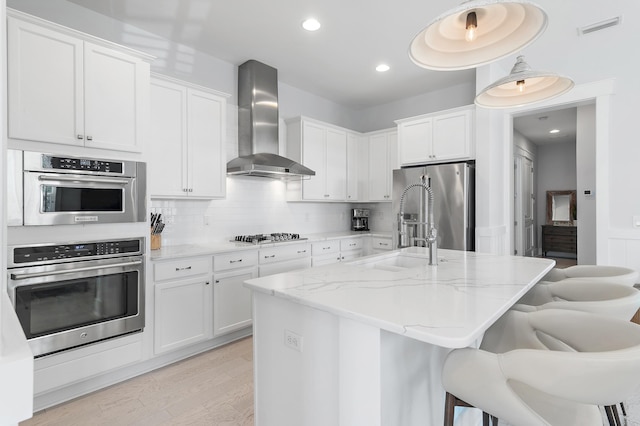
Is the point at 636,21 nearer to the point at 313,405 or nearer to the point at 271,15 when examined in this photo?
the point at 271,15

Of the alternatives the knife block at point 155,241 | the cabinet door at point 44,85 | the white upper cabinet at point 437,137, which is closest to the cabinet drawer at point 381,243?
the white upper cabinet at point 437,137

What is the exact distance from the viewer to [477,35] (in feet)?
5.09

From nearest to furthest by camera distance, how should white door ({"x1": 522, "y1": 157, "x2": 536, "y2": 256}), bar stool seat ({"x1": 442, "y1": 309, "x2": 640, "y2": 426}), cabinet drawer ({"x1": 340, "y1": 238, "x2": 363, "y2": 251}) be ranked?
bar stool seat ({"x1": 442, "y1": 309, "x2": 640, "y2": 426})
cabinet drawer ({"x1": 340, "y1": 238, "x2": 363, "y2": 251})
white door ({"x1": 522, "y1": 157, "x2": 536, "y2": 256})

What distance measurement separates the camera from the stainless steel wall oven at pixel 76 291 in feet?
6.82

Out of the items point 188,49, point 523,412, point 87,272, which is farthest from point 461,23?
point 188,49

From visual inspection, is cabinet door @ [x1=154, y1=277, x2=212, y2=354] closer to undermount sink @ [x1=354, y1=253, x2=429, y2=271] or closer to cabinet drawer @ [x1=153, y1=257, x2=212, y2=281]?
cabinet drawer @ [x1=153, y1=257, x2=212, y2=281]

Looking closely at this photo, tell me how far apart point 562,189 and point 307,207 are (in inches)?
267

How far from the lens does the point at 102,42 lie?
238cm

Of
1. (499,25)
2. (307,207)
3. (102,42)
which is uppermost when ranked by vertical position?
(102,42)

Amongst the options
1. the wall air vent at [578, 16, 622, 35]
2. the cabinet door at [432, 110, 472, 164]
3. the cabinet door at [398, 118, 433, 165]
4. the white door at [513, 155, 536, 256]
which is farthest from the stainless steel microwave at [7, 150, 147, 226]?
the white door at [513, 155, 536, 256]

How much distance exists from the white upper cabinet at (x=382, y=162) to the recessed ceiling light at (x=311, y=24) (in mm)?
2135

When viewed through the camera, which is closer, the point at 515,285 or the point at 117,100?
the point at 515,285

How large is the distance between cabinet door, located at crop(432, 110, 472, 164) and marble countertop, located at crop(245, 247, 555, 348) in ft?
6.62

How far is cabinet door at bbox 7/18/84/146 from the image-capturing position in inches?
80.1
